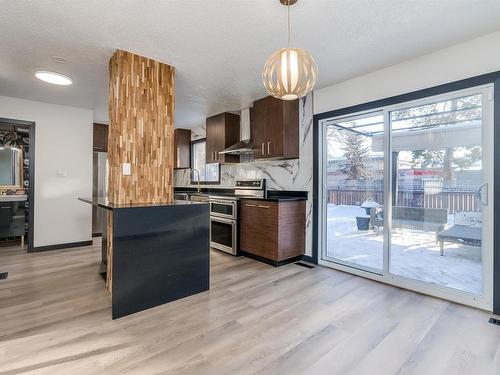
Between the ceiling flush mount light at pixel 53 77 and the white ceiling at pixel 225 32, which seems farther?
the ceiling flush mount light at pixel 53 77

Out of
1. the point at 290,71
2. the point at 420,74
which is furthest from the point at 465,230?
the point at 290,71

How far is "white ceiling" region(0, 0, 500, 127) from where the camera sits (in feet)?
6.44

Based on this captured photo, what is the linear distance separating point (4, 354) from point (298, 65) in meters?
2.56

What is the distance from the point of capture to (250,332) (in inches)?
78.0

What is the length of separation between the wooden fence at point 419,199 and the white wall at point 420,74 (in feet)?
3.58

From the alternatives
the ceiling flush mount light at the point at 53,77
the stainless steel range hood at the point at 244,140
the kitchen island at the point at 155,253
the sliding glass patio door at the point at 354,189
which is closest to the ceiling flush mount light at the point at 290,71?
the kitchen island at the point at 155,253

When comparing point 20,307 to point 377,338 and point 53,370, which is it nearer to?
point 53,370

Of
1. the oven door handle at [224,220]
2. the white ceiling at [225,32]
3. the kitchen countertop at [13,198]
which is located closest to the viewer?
the white ceiling at [225,32]

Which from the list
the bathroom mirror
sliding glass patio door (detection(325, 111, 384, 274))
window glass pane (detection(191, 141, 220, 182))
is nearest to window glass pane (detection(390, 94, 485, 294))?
sliding glass patio door (detection(325, 111, 384, 274))

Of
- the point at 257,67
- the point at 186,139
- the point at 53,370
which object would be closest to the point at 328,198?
the point at 257,67

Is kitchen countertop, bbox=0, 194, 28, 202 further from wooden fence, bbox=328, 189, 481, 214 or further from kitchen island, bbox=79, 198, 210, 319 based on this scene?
wooden fence, bbox=328, 189, 481, 214

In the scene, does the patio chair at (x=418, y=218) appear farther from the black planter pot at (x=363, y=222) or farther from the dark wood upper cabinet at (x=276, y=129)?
the dark wood upper cabinet at (x=276, y=129)

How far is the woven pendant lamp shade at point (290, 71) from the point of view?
1574 millimetres

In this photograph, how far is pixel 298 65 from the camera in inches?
61.9
